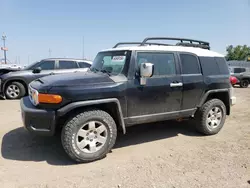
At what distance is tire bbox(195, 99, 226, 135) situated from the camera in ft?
15.2

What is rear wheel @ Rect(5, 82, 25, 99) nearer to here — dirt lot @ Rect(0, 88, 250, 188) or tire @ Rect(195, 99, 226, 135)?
dirt lot @ Rect(0, 88, 250, 188)

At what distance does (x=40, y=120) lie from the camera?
3271 millimetres

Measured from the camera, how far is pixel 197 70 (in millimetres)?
4531

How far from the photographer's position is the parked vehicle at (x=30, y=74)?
8.61 metres

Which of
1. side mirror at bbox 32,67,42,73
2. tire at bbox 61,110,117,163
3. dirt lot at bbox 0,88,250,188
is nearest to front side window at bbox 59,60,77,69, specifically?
side mirror at bbox 32,67,42,73

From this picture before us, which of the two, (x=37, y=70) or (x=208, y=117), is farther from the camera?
(x=37, y=70)

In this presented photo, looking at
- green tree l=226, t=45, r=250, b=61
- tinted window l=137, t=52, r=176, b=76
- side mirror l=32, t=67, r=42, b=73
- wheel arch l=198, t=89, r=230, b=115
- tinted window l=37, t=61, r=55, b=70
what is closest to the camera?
tinted window l=137, t=52, r=176, b=76

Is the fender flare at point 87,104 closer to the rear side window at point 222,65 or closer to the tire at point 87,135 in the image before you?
the tire at point 87,135

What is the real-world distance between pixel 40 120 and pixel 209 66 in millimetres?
3548

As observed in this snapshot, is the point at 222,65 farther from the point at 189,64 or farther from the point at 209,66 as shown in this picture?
the point at 189,64

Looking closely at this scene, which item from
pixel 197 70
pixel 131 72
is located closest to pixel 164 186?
pixel 131 72

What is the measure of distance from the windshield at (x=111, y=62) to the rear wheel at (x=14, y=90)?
5.39 meters

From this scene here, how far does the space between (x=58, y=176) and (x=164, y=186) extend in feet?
4.75

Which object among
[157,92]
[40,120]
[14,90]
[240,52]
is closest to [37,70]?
[14,90]
